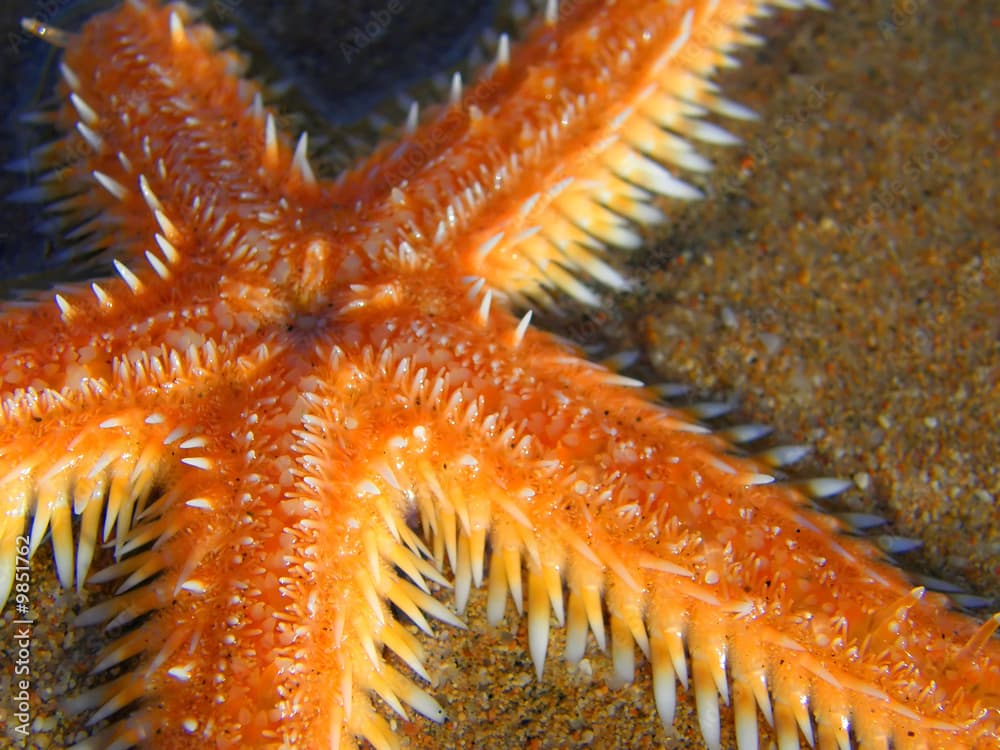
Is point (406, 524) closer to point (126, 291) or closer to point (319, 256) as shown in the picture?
point (319, 256)
